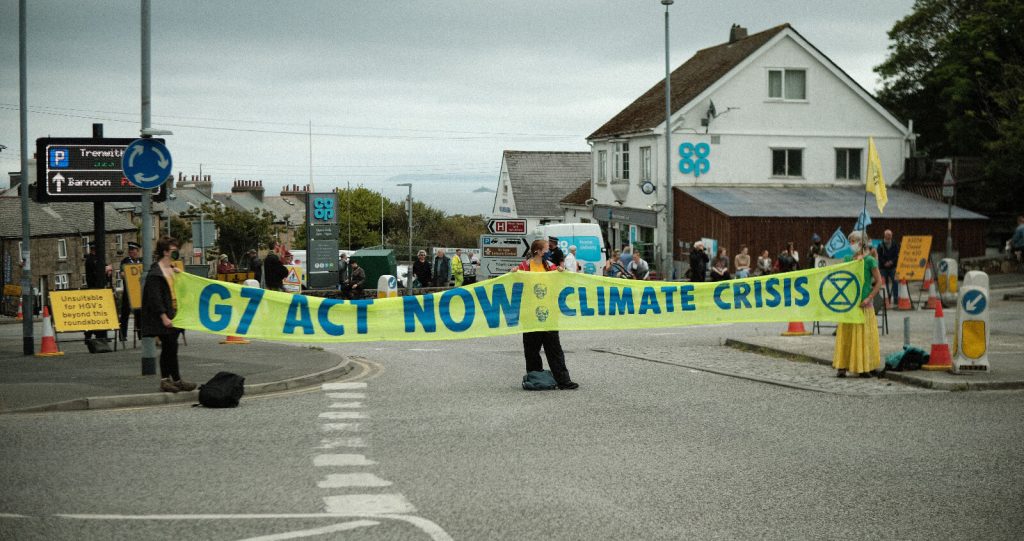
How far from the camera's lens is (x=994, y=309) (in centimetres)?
2602

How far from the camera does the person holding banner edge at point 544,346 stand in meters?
13.6

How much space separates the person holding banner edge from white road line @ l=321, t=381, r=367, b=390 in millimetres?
2181

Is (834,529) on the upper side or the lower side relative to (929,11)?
lower

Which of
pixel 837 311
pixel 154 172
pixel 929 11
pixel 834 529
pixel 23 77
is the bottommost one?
Answer: pixel 834 529

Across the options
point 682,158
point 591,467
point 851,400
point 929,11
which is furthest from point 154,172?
point 929,11

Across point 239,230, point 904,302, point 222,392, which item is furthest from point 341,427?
point 239,230

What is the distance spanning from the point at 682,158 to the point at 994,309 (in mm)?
22537

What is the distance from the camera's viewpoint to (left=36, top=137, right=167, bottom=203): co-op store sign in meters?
18.4

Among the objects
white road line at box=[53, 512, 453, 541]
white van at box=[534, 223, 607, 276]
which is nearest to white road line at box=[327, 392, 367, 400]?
white road line at box=[53, 512, 453, 541]

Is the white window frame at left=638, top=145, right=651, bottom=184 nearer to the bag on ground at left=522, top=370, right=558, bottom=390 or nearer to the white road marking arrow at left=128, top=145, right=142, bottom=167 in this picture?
the bag on ground at left=522, top=370, right=558, bottom=390

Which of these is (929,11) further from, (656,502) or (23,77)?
(656,502)

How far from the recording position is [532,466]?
8992 millimetres

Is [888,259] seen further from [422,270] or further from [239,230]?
[239,230]

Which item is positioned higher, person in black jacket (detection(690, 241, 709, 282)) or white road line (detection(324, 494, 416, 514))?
person in black jacket (detection(690, 241, 709, 282))
